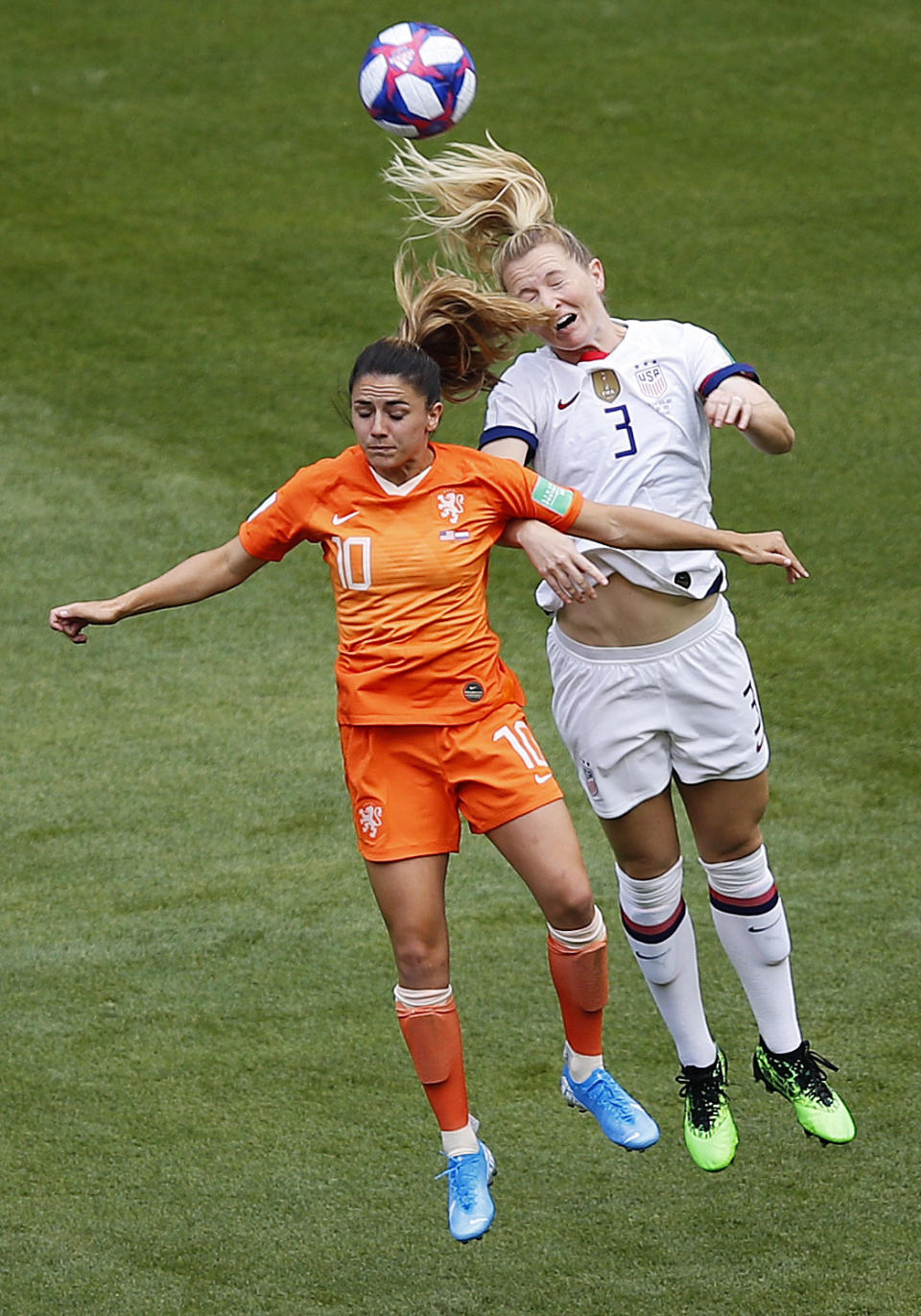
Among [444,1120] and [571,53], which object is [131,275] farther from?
[444,1120]

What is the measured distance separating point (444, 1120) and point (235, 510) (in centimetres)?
681

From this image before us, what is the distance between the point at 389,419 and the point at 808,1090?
249cm

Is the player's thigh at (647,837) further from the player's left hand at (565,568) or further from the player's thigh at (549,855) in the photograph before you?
the player's left hand at (565,568)

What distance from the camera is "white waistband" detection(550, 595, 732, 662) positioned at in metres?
5.38

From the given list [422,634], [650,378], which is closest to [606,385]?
[650,378]

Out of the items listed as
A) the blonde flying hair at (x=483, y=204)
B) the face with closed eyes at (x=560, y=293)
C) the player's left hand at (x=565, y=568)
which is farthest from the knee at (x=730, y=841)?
the blonde flying hair at (x=483, y=204)

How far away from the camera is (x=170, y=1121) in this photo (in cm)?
696

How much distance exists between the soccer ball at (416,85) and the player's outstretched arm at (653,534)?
183 cm

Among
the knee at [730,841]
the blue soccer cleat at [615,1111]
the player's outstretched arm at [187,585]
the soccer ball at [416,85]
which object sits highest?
the soccer ball at [416,85]

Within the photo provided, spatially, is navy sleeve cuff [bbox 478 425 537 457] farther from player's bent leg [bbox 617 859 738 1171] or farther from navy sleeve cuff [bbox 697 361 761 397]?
player's bent leg [bbox 617 859 738 1171]

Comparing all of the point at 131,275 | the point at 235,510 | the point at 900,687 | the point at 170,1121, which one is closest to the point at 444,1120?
the point at 170,1121

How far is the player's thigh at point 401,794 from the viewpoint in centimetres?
506

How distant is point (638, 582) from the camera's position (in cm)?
534

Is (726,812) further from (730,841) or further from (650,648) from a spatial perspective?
(650,648)
